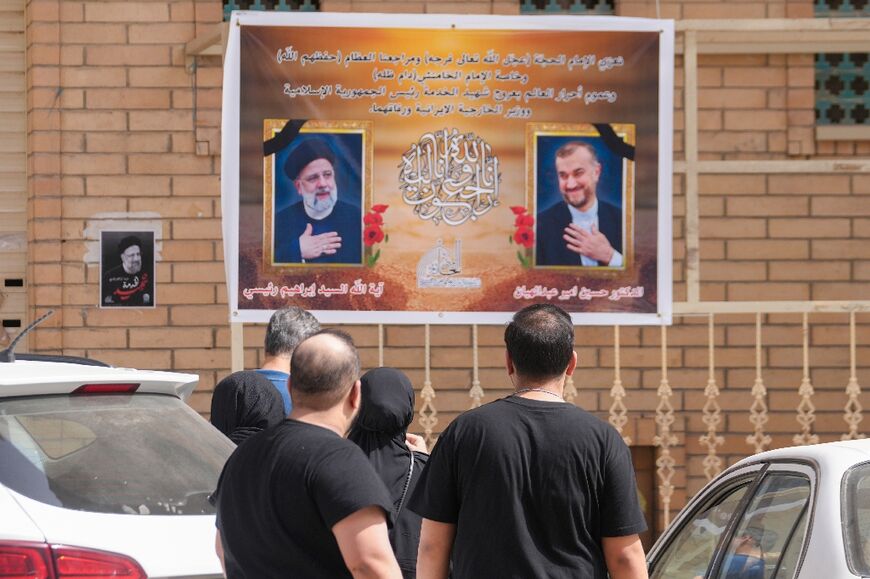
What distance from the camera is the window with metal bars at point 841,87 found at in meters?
8.84

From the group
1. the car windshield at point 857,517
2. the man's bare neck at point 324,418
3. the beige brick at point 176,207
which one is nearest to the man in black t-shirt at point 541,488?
the man's bare neck at point 324,418

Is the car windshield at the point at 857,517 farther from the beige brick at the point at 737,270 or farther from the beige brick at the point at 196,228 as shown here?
the beige brick at the point at 196,228

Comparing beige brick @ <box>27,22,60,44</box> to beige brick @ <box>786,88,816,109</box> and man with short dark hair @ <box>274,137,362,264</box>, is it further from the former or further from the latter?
beige brick @ <box>786,88,816,109</box>

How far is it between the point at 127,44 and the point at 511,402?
5707 mm

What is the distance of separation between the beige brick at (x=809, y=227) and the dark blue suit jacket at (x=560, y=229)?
7.18ft

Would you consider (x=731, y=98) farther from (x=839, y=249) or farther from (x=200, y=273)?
(x=200, y=273)

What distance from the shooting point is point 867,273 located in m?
8.66

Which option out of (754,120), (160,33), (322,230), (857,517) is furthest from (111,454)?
(754,120)

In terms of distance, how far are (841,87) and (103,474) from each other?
639 centimetres

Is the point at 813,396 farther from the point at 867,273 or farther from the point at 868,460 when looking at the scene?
the point at 868,460

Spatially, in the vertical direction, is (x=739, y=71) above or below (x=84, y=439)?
above

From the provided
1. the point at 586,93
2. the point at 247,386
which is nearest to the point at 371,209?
the point at 586,93

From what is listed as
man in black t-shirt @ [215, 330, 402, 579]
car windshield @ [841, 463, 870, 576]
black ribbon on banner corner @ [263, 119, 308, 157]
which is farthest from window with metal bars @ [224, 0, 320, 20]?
car windshield @ [841, 463, 870, 576]

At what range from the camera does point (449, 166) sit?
673cm
